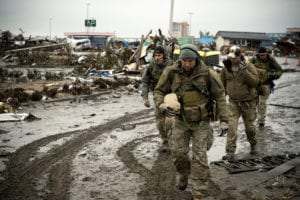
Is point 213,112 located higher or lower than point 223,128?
higher

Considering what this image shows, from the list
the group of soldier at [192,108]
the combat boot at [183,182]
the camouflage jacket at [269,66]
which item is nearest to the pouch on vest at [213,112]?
the group of soldier at [192,108]

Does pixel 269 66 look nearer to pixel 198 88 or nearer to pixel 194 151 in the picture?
pixel 198 88

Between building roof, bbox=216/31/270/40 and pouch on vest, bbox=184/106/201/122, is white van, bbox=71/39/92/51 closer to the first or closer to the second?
building roof, bbox=216/31/270/40

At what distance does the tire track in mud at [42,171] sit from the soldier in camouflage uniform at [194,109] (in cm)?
164

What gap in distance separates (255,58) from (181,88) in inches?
175

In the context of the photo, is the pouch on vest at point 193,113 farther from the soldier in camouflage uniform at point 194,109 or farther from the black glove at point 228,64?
the black glove at point 228,64

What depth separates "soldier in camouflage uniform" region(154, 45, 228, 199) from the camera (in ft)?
15.2

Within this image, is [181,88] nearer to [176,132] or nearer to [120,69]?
[176,132]

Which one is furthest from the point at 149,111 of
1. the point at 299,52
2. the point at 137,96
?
the point at 299,52

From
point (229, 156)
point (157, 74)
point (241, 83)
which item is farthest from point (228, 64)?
point (229, 156)

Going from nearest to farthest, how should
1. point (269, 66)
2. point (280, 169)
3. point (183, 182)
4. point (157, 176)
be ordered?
point (183, 182), point (157, 176), point (280, 169), point (269, 66)

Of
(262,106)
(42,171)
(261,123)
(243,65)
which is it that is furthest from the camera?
(261,123)

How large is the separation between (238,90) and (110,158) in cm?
257

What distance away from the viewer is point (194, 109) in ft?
15.4
